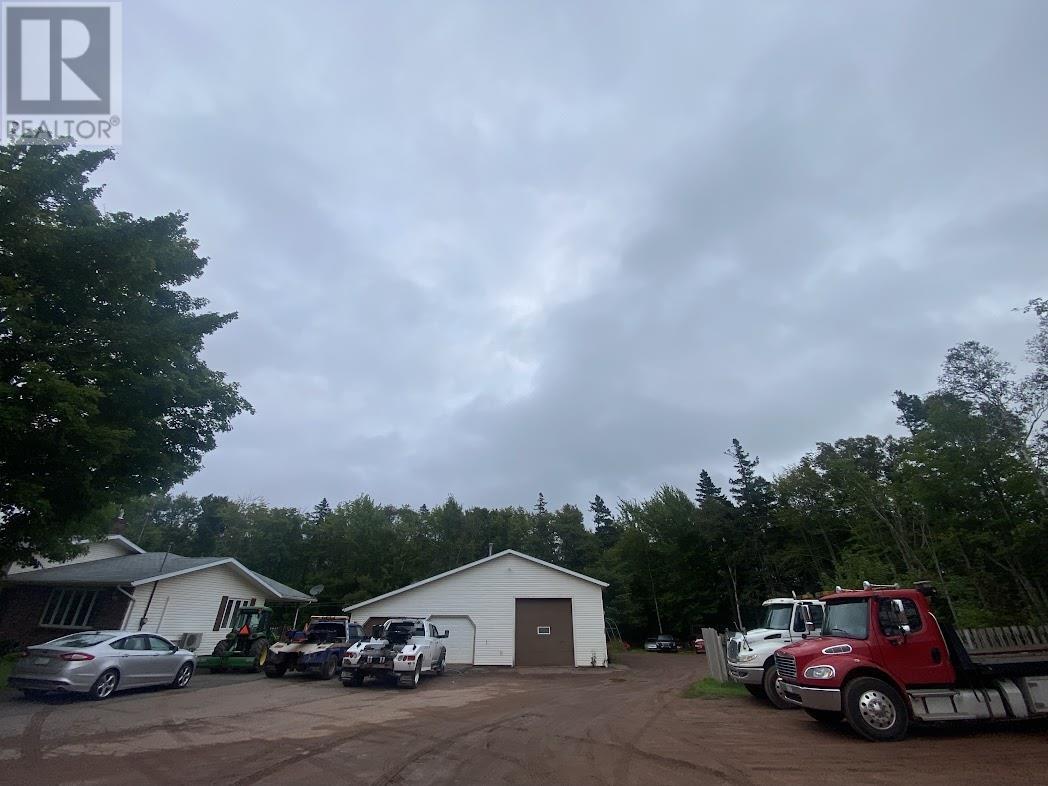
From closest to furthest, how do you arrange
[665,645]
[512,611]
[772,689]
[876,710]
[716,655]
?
1. [876,710]
2. [772,689]
3. [716,655]
4. [512,611]
5. [665,645]

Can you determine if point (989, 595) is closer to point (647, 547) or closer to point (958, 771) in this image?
point (958, 771)

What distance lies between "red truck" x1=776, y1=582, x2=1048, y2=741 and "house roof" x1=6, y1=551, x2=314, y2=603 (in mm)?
22902

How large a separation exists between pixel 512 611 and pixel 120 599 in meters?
15.9

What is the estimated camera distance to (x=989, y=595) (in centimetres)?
2234

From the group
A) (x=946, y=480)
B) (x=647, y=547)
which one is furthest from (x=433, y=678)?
(x=647, y=547)

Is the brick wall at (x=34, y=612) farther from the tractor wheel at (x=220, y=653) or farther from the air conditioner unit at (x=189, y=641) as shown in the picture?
the tractor wheel at (x=220, y=653)

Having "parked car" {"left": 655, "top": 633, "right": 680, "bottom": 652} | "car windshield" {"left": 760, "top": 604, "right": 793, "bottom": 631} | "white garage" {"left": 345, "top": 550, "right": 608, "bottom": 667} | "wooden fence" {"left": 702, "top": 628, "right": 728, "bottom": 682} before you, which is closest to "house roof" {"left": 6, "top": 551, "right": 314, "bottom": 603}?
"white garage" {"left": 345, "top": 550, "right": 608, "bottom": 667}

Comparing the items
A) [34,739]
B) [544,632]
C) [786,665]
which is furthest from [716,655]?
[34,739]

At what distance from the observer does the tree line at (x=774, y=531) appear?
66.5 ft

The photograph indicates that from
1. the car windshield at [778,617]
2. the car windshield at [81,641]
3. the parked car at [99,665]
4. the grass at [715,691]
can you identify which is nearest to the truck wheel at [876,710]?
the car windshield at [778,617]

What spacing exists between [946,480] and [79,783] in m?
25.9

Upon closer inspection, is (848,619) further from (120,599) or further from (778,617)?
(120,599)

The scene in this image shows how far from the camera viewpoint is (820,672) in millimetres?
8203

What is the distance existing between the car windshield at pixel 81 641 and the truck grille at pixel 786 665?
14252 millimetres
